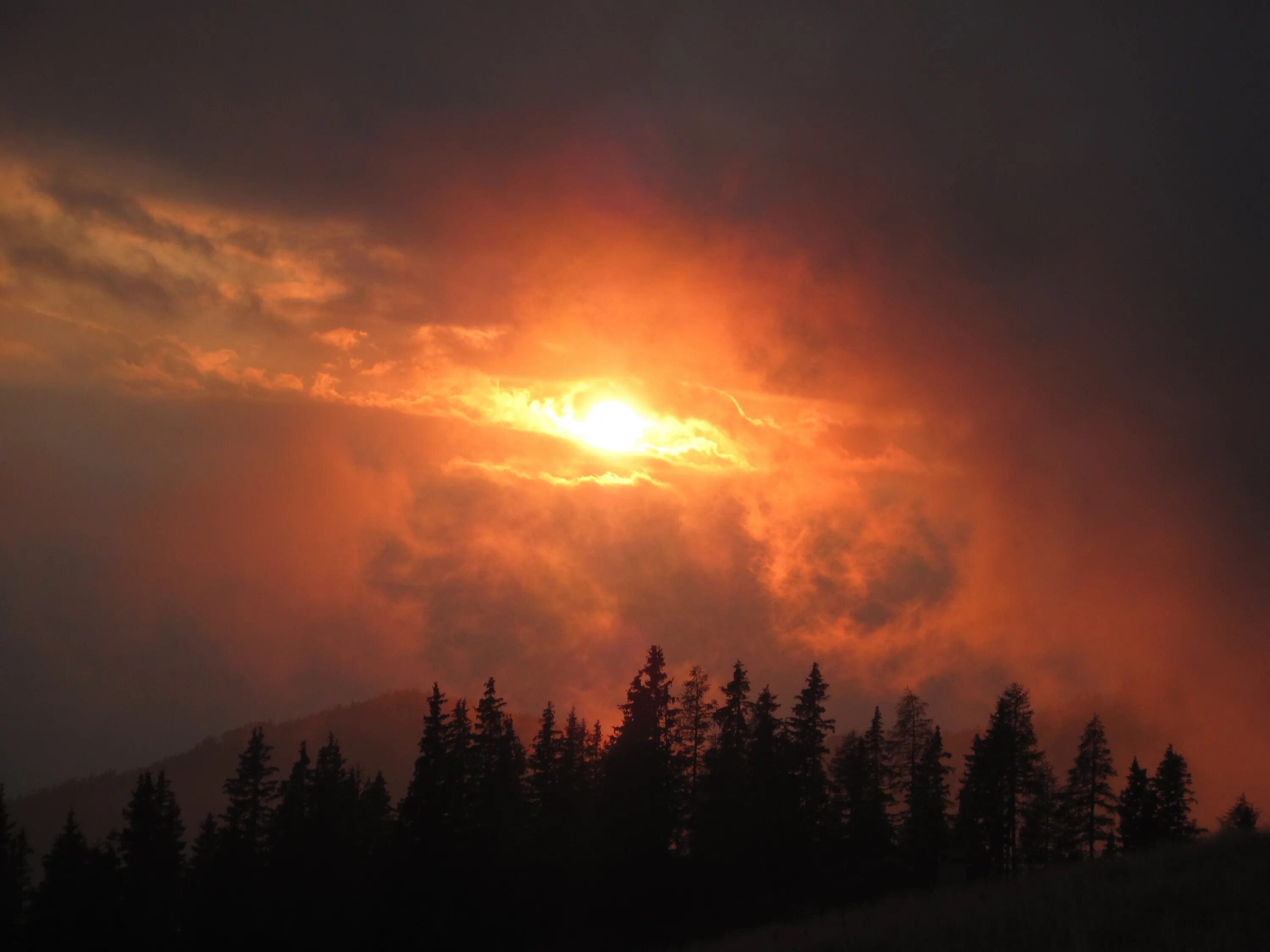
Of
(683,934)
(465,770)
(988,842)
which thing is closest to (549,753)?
(465,770)

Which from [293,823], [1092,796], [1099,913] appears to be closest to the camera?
[1099,913]

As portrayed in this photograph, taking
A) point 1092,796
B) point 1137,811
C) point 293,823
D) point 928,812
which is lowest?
point 293,823

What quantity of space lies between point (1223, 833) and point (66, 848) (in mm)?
58035

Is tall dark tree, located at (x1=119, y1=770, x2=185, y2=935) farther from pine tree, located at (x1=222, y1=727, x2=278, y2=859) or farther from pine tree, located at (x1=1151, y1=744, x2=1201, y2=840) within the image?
pine tree, located at (x1=1151, y1=744, x2=1201, y2=840)

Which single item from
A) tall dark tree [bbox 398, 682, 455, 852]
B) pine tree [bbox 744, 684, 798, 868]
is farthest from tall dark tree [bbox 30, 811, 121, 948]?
pine tree [bbox 744, 684, 798, 868]

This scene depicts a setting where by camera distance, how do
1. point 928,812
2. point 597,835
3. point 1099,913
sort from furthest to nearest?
point 928,812 < point 597,835 < point 1099,913

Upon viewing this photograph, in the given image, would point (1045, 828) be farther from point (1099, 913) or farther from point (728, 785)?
point (1099, 913)

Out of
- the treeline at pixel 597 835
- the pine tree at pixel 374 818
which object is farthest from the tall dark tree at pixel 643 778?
the pine tree at pixel 374 818

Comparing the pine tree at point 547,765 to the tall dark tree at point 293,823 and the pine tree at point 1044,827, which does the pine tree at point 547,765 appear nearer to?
the tall dark tree at point 293,823

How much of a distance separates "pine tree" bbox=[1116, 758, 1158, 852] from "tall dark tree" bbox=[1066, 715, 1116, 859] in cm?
87

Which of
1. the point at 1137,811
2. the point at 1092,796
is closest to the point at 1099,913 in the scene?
the point at 1137,811

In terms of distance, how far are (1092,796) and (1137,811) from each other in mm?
2749

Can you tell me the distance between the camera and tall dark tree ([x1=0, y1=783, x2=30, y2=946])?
57312mm

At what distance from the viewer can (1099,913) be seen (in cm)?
2370
